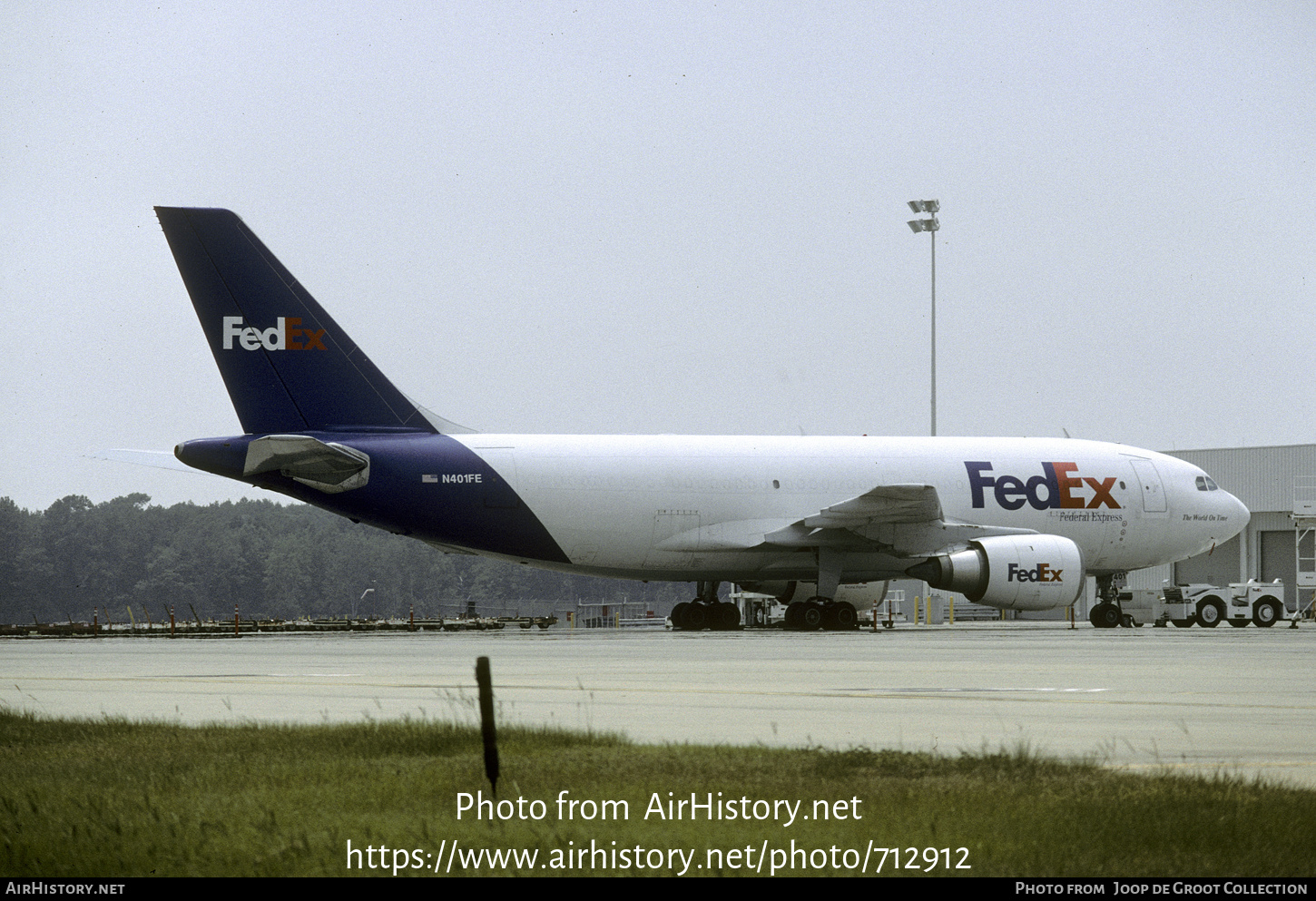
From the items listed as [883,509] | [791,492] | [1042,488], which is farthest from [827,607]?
[1042,488]

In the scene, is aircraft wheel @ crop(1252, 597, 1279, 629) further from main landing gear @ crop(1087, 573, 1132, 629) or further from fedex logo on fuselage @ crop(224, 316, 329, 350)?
fedex logo on fuselage @ crop(224, 316, 329, 350)

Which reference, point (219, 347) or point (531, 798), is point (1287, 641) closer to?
point (219, 347)

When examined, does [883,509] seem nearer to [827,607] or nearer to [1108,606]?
[827,607]

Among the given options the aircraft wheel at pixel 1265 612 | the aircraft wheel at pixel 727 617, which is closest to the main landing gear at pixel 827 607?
the aircraft wheel at pixel 727 617

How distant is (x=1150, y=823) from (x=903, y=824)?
102 centimetres

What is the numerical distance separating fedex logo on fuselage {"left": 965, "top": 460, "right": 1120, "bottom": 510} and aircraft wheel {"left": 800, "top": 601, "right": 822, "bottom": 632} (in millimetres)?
4581

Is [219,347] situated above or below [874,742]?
above

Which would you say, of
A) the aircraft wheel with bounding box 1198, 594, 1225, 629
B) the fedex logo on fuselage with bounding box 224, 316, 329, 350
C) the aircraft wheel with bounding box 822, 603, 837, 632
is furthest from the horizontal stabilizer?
the aircraft wheel with bounding box 1198, 594, 1225, 629

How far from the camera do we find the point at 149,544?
151 meters

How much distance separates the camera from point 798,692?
15406mm

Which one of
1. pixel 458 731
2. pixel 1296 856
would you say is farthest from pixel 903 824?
pixel 458 731

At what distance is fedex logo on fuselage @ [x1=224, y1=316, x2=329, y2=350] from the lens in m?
33.8

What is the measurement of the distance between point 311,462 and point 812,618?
1207 cm

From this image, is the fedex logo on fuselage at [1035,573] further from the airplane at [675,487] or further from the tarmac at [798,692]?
the tarmac at [798,692]
